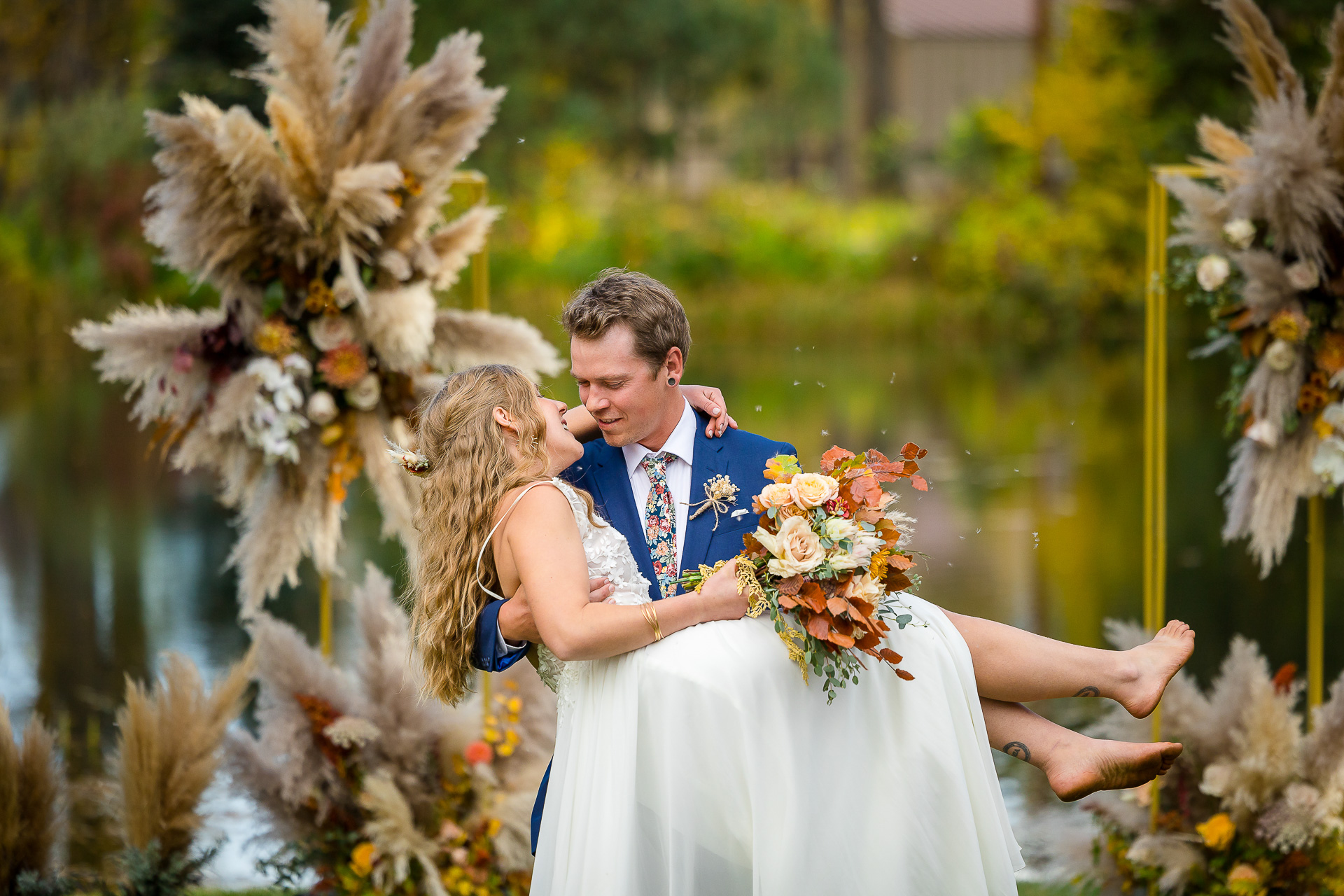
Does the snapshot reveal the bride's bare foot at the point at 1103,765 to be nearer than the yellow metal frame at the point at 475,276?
Yes

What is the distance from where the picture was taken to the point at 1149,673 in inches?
115

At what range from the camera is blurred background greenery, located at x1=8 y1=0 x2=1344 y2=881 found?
8422mm

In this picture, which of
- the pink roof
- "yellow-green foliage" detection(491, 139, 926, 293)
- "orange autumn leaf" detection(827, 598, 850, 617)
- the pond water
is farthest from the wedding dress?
the pink roof

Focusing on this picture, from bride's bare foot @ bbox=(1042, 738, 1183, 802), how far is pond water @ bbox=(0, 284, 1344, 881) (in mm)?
2595

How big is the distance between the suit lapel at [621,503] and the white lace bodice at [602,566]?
0.04 metres

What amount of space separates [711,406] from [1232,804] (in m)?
1.99

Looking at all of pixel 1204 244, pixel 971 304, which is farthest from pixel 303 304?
pixel 971 304

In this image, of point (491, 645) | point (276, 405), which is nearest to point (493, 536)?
point (491, 645)

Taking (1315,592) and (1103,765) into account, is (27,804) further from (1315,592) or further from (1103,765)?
(1315,592)

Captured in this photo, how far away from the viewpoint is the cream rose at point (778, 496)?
7.98 ft

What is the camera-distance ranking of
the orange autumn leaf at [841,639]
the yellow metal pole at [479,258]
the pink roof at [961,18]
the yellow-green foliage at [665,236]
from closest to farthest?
the orange autumn leaf at [841,639], the yellow metal pole at [479,258], the yellow-green foliage at [665,236], the pink roof at [961,18]

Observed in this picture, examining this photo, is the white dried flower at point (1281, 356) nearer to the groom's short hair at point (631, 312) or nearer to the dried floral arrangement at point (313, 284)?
the groom's short hair at point (631, 312)

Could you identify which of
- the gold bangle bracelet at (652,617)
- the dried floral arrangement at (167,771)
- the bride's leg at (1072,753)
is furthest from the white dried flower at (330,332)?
the bride's leg at (1072,753)

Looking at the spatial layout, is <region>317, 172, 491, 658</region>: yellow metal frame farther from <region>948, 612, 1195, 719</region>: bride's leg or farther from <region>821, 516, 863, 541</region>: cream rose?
<region>821, 516, 863, 541</region>: cream rose
